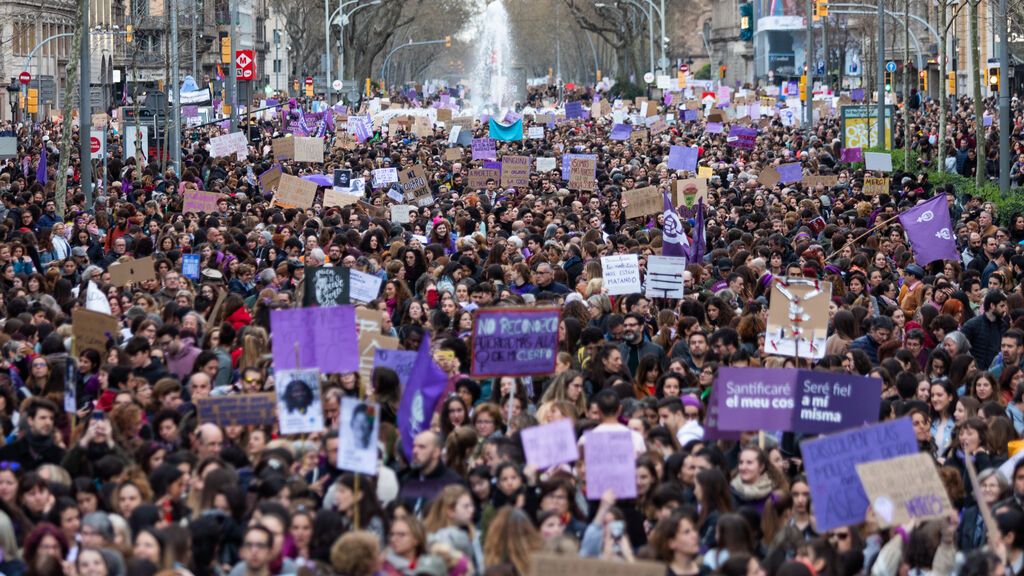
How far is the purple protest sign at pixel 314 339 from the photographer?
1128 cm

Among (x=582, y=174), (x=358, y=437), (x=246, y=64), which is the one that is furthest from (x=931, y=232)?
(x=246, y=64)

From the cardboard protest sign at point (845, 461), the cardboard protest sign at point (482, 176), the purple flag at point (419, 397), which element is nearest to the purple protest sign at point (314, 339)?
the purple flag at point (419, 397)

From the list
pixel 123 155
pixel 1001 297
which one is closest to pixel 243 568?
pixel 1001 297

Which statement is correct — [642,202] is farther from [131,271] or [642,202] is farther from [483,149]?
[483,149]

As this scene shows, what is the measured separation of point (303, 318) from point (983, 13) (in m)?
50.1

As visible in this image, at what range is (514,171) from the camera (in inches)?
1151

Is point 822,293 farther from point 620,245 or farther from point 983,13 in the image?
point 983,13

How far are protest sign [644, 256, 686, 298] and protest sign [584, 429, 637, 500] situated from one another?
711 cm

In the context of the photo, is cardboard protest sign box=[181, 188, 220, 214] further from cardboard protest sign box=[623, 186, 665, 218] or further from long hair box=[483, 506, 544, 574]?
long hair box=[483, 506, 544, 574]

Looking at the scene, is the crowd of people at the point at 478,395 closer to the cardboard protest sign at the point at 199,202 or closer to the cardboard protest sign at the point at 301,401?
the cardboard protest sign at the point at 301,401

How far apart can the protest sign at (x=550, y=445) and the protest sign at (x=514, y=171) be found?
19.6 meters

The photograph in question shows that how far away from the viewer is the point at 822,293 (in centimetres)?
1412

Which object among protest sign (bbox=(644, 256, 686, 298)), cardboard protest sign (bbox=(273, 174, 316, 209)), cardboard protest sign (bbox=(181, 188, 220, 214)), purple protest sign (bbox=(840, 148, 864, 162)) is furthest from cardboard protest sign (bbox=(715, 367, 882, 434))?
purple protest sign (bbox=(840, 148, 864, 162))

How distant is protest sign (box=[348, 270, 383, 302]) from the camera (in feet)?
51.7
